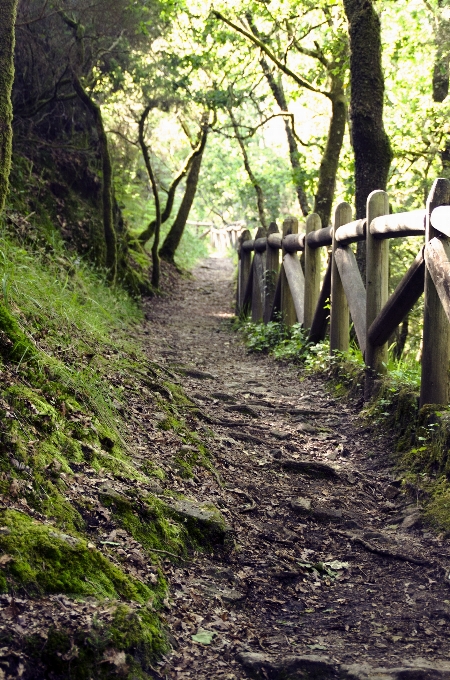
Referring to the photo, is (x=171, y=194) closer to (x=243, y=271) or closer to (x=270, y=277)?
(x=243, y=271)

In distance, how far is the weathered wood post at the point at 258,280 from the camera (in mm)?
10695

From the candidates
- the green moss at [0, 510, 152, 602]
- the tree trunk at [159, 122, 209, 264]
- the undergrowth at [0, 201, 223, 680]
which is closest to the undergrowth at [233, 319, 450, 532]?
the undergrowth at [0, 201, 223, 680]

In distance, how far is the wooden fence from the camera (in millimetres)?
4340

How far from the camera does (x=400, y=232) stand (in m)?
5.07

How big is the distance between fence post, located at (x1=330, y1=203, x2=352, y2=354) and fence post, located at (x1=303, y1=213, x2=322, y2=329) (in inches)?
44.2

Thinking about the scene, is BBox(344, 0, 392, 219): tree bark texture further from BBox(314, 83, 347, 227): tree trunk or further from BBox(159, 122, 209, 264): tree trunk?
BBox(159, 122, 209, 264): tree trunk

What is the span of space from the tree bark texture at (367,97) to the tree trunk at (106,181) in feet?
13.2

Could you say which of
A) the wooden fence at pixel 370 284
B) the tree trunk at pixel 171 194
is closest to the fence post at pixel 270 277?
the wooden fence at pixel 370 284

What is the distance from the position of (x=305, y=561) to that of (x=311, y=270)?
5.01 meters

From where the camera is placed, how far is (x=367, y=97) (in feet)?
25.6

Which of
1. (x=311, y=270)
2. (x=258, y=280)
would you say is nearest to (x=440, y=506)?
(x=311, y=270)

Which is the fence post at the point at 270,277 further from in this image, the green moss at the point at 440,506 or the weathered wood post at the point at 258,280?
the green moss at the point at 440,506

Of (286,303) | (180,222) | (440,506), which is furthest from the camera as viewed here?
(180,222)

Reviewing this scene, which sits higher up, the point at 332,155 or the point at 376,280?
the point at 332,155
